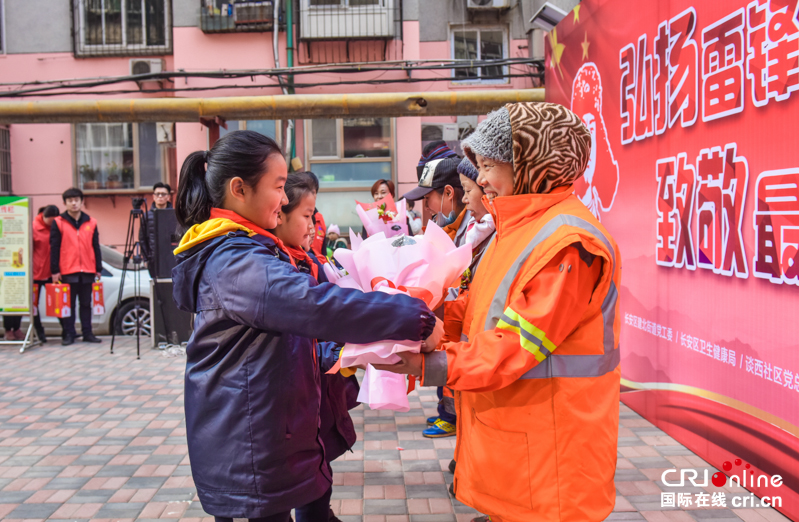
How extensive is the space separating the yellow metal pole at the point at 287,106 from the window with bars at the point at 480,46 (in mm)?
4247

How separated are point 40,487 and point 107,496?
47 cm

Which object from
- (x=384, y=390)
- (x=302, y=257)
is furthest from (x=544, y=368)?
(x=302, y=257)

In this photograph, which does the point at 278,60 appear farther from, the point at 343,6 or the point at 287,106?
the point at 287,106

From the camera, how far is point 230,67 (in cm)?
1200

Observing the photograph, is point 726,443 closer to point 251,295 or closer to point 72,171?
point 251,295

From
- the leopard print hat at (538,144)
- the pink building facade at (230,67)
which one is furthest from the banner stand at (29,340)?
Answer: the leopard print hat at (538,144)

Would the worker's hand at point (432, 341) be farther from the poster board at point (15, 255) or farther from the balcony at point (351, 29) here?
the balcony at point (351, 29)

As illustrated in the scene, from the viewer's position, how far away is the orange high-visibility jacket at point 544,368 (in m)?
1.54

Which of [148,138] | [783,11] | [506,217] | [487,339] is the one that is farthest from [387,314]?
[148,138]

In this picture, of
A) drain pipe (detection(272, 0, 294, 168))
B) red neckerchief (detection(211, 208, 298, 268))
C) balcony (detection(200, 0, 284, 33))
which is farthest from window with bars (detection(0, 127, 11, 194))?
red neckerchief (detection(211, 208, 298, 268))

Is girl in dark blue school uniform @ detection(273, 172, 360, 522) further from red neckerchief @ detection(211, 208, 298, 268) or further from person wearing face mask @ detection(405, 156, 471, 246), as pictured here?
person wearing face mask @ detection(405, 156, 471, 246)

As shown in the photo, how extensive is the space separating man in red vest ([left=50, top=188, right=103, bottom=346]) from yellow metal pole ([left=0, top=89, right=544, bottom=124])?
4.54 feet

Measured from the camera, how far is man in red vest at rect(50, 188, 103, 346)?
7.47 metres

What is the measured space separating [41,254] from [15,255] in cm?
42
